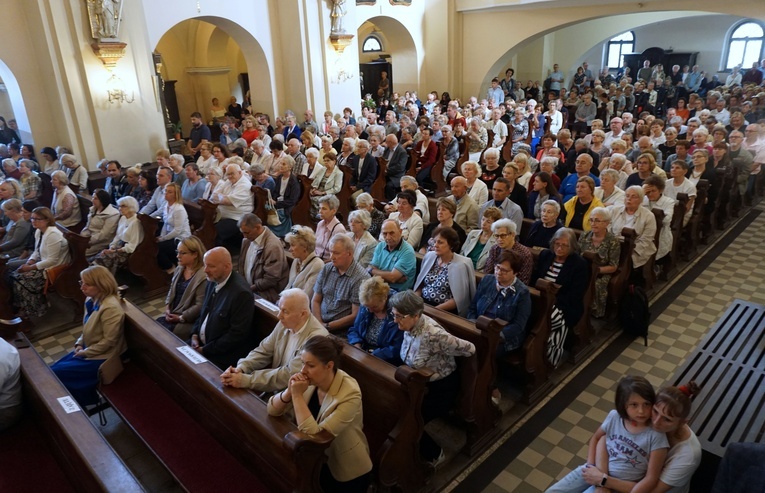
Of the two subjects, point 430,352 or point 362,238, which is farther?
point 362,238

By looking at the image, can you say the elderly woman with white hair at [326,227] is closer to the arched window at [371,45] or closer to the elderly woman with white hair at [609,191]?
the elderly woman with white hair at [609,191]

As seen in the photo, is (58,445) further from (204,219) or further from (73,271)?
(204,219)

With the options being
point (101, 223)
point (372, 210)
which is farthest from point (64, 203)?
point (372, 210)

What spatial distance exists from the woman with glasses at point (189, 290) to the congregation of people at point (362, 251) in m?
0.01

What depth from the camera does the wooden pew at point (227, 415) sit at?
7.39 ft

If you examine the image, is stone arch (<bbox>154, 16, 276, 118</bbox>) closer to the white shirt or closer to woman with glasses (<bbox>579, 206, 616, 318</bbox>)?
woman with glasses (<bbox>579, 206, 616, 318</bbox>)

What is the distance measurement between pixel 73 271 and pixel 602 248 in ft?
16.1

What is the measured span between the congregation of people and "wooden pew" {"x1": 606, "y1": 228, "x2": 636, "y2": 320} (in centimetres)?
9

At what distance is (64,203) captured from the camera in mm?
6348

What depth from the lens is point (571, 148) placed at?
731 cm

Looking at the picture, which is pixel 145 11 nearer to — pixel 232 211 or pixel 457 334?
pixel 232 211

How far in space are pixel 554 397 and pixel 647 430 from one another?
1475 mm

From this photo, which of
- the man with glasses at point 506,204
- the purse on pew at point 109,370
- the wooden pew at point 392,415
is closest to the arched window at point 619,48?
the man with glasses at point 506,204

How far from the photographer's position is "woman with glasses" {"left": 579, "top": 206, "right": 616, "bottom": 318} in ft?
14.2
